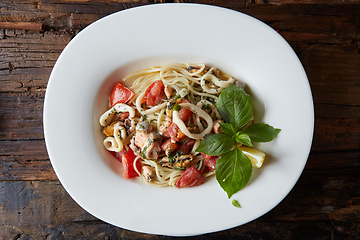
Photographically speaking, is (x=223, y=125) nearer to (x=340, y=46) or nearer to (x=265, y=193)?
(x=265, y=193)

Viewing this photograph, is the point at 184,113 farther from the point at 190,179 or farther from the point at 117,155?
the point at 117,155

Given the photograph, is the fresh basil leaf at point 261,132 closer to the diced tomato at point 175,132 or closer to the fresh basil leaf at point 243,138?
the fresh basil leaf at point 243,138

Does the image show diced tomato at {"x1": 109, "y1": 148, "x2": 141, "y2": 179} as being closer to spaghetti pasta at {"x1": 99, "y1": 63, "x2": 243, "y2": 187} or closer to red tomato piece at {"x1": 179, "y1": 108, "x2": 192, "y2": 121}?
spaghetti pasta at {"x1": 99, "y1": 63, "x2": 243, "y2": 187}

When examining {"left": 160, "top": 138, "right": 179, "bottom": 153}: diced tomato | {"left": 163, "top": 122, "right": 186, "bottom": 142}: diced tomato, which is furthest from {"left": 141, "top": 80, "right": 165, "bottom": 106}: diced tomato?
{"left": 160, "top": 138, "right": 179, "bottom": 153}: diced tomato

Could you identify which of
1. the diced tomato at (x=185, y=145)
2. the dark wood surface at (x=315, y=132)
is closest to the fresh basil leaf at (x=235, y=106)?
the diced tomato at (x=185, y=145)

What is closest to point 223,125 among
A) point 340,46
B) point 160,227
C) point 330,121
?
point 160,227

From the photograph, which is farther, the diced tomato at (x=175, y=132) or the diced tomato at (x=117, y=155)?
the diced tomato at (x=117, y=155)
